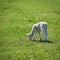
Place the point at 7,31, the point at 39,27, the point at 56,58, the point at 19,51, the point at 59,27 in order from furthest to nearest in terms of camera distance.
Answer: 1. the point at 59,27
2. the point at 7,31
3. the point at 39,27
4. the point at 19,51
5. the point at 56,58

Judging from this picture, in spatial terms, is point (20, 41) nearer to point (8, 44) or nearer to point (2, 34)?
point (8, 44)

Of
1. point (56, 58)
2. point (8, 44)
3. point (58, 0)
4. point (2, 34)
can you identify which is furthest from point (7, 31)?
point (58, 0)

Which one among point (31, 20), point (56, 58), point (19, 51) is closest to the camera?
point (56, 58)

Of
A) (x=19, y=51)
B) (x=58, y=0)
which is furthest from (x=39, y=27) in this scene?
(x=58, y=0)

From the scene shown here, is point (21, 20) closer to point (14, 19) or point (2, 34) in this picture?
point (14, 19)

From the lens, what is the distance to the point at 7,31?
23.9 m

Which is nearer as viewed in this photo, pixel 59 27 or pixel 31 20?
pixel 59 27

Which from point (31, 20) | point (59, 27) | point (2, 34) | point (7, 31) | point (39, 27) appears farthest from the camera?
point (31, 20)

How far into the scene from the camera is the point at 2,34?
73.6ft

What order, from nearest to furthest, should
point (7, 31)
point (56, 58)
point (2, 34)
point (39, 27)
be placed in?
point (56, 58) → point (39, 27) → point (2, 34) → point (7, 31)

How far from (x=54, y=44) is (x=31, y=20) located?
1309 cm

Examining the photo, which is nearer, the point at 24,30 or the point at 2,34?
the point at 2,34

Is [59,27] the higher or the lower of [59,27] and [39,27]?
the lower

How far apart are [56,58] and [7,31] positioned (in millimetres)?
9472
